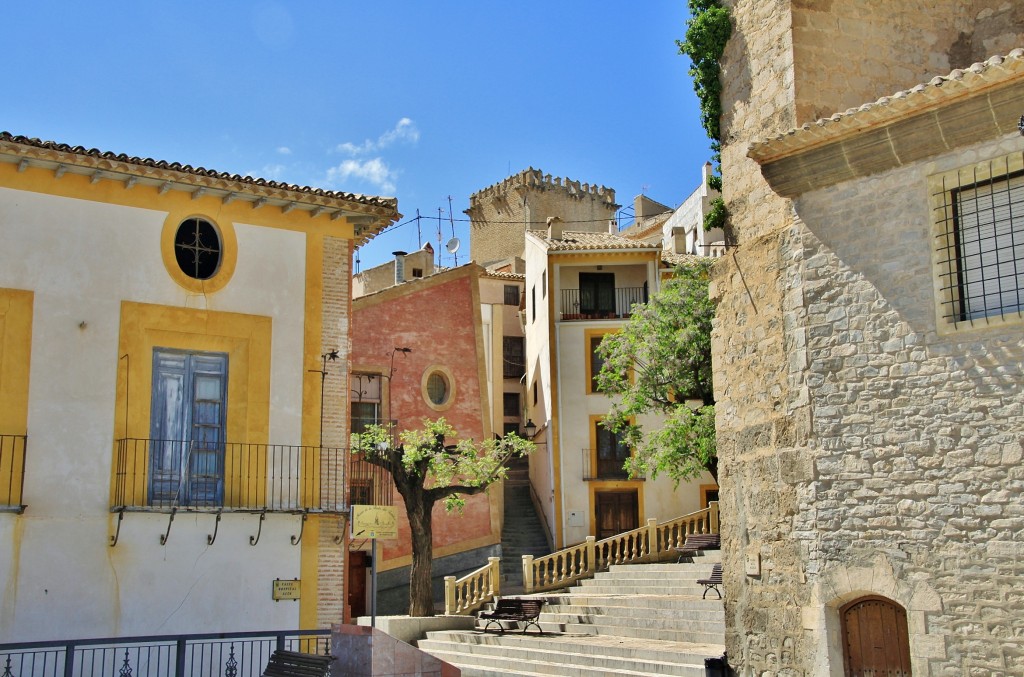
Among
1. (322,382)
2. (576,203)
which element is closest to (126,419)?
(322,382)

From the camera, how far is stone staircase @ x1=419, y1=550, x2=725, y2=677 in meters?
16.8

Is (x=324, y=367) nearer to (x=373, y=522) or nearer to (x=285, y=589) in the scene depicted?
(x=285, y=589)

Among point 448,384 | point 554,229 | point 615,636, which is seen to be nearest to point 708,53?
point 615,636

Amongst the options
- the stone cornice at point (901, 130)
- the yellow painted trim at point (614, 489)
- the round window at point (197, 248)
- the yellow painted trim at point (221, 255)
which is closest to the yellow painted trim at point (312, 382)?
the yellow painted trim at point (221, 255)

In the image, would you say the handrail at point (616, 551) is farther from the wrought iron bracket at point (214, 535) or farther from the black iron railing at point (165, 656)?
the wrought iron bracket at point (214, 535)

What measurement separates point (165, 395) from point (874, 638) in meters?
9.96

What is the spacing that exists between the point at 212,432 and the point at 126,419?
125cm

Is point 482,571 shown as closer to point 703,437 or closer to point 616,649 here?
point 703,437

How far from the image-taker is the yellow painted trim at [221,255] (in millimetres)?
17062

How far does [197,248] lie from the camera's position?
17344 mm

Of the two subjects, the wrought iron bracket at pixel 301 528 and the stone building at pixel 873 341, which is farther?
the wrought iron bracket at pixel 301 528

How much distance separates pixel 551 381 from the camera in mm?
31438

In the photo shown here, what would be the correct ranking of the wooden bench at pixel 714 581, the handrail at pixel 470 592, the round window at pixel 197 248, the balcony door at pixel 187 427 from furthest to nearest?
1. the handrail at pixel 470 592
2. the wooden bench at pixel 714 581
3. the round window at pixel 197 248
4. the balcony door at pixel 187 427

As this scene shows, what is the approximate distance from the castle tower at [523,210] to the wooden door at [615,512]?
23.1 meters
